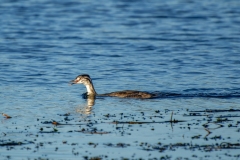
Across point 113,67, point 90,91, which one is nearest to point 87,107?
point 90,91

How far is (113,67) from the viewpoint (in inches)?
1107

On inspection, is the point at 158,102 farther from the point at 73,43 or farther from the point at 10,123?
the point at 73,43

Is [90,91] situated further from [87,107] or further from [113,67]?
[113,67]

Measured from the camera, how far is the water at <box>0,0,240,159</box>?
14938 mm

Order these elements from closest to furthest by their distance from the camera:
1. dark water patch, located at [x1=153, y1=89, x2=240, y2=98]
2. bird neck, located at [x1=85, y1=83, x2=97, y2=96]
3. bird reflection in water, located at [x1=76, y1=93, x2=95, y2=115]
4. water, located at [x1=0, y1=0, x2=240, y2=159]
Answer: water, located at [x1=0, y1=0, x2=240, y2=159], bird reflection in water, located at [x1=76, y1=93, x2=95, y2=115], dark water patch, located at [x1=153, y1=89, x2=240, y2=98], bird neck, located at [x1=85, y1=83, x2=97, y2=96]

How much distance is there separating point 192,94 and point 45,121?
21.2ft

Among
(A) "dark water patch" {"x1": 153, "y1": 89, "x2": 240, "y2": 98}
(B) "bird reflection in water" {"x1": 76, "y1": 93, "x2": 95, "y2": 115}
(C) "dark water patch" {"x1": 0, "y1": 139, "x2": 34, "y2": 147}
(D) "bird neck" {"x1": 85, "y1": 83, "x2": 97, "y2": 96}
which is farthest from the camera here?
(D) "bird neck" {"x1": 85, "y1": 83, "x2": 97, "y2": 96}

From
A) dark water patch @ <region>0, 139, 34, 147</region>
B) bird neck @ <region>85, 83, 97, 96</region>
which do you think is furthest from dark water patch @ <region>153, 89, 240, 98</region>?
dark water patch @ <region>0, 139, 34, 147</region>

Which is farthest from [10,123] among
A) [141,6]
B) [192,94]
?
[141,6]

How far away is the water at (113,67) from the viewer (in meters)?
14.9

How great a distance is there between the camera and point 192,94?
70.8 ft

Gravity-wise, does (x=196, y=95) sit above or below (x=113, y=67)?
above

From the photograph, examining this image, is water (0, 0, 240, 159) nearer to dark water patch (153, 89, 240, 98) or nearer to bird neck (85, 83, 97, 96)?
dark water patch (153, 89, 240, 98)

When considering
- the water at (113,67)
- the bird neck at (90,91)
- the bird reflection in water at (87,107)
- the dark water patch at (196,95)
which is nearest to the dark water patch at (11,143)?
the water at (113,67)
